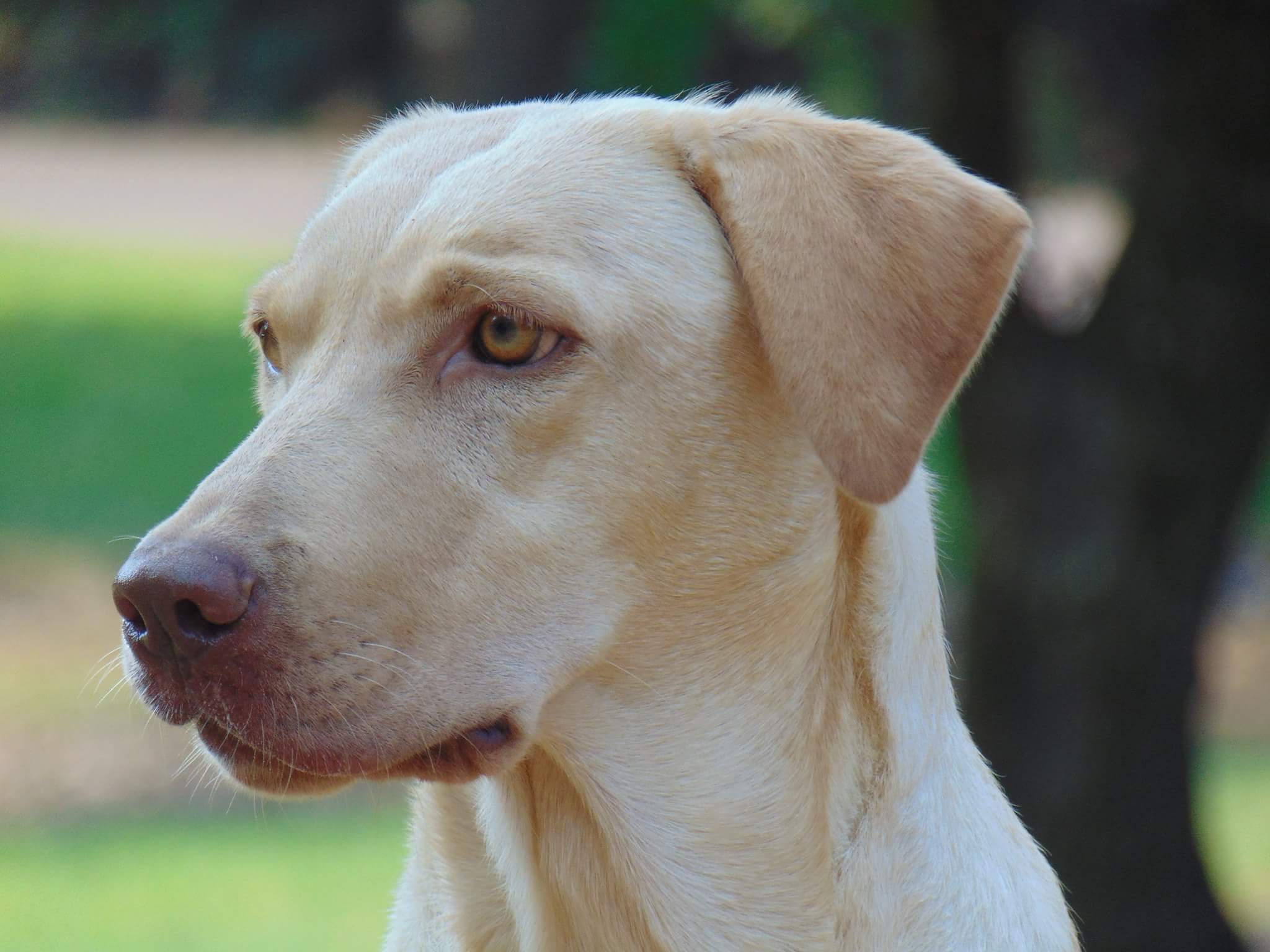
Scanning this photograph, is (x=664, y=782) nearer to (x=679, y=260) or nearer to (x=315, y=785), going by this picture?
(x=315, y=785)

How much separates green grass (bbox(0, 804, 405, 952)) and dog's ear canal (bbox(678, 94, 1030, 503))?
4.66 metres

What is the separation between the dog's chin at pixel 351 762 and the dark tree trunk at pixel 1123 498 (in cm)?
463

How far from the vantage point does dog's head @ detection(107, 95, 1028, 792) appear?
2547 mm

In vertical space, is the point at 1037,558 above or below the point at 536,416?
below

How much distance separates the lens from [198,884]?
317 inches

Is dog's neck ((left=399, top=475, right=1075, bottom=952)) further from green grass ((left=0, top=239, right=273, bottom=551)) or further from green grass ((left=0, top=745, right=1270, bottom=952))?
green grass ((left=0, top=239, right=273, bottom=551))

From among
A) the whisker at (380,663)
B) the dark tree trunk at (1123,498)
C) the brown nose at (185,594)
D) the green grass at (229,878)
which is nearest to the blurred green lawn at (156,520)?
the green grass at (229,878)

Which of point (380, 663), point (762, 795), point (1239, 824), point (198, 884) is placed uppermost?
point (380, 663)

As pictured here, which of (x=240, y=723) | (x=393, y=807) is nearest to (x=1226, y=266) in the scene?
(x=240, y=723)

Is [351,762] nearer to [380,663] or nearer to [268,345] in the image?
[380,663]

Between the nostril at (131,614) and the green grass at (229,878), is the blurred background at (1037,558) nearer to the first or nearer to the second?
the green grass at (229,878)

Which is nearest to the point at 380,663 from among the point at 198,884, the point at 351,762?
the point at 351,762

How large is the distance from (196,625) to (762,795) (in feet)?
3.55

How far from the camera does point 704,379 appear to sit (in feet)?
9.40
